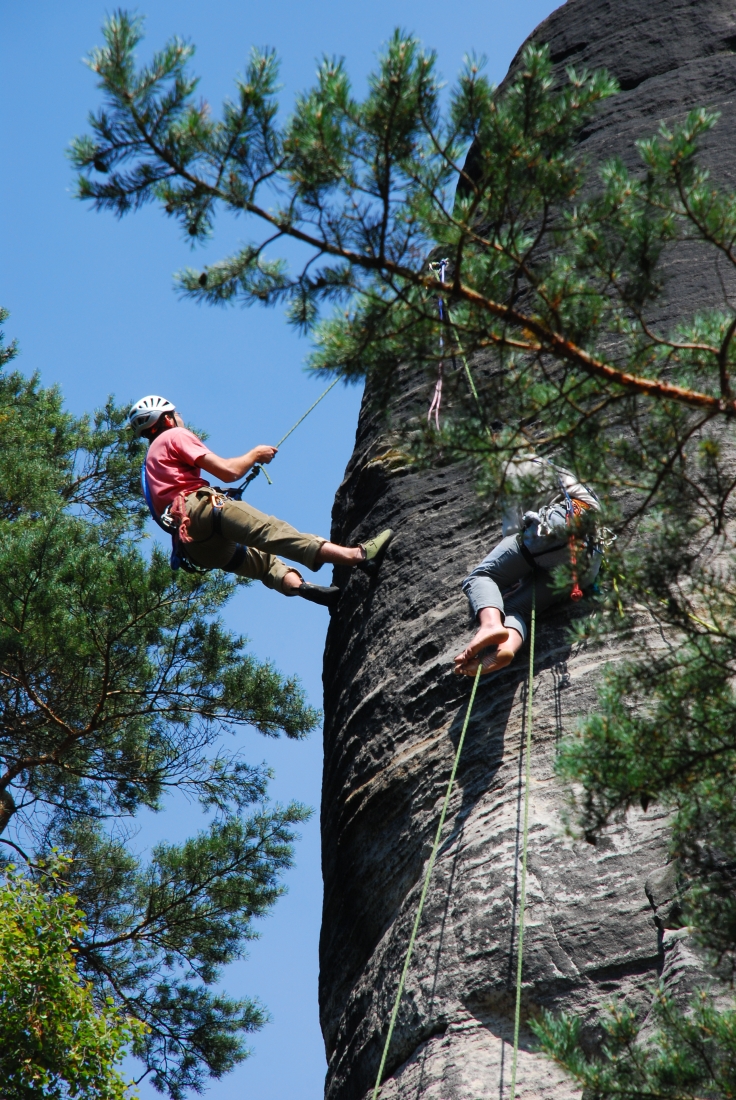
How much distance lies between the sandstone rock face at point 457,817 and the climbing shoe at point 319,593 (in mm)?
85

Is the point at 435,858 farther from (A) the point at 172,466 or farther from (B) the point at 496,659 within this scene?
(A) the point at 172,466

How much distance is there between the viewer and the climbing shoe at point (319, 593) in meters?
6.84

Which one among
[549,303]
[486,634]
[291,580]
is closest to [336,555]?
Answer: [291,580]

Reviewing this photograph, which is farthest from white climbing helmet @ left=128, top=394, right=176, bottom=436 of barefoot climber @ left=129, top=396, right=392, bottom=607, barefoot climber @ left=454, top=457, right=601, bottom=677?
barefoot climber @ left=454, top=457, right=601, bottom=677

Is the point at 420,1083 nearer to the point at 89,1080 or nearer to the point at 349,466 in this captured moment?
the point at 89,1080

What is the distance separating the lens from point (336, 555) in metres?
6.49

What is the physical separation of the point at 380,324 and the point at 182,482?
10.7 ft

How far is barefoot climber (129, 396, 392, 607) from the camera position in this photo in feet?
21.2

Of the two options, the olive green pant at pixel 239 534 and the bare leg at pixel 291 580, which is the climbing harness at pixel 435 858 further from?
the bare leg at pixel 291 580

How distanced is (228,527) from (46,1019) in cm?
267

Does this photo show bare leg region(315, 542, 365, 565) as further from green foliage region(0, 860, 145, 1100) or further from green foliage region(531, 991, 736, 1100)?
green foliage region(531, 991, 736, 1100)

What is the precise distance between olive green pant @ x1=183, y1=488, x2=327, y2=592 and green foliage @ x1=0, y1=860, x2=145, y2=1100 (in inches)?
81.7

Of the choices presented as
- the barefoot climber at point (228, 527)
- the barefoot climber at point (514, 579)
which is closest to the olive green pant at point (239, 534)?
the barefoot climber at point (228, 527)

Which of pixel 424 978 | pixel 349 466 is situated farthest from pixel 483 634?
pixel 349 466
